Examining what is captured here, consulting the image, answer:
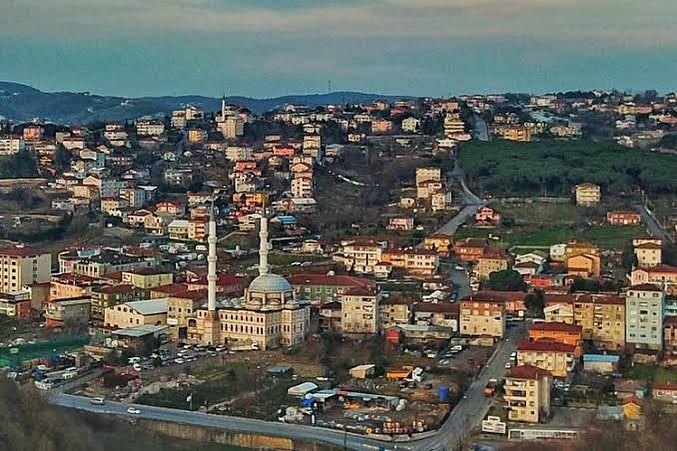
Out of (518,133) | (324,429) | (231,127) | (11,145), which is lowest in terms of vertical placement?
(324,429)

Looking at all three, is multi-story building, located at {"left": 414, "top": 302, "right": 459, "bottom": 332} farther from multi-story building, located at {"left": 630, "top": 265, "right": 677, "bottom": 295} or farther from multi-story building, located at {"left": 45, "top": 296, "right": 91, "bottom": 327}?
multi-story building, located at {"left": 45, "top": 296, "right": 91, "bottom": 327}

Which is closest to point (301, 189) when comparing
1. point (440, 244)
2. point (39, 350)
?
point (440, 244)

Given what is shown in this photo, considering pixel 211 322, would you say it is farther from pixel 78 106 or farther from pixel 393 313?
pixel 78 106

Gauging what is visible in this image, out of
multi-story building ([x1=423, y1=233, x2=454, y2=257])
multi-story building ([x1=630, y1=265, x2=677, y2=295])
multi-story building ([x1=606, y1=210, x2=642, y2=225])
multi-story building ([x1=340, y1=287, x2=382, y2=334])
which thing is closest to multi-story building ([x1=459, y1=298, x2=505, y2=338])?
multi-story building ([x1=340, y1=287, x2=382, y2=334])

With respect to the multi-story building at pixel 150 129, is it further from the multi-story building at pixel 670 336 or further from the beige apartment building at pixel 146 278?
the multi-story building at pixel 670 336

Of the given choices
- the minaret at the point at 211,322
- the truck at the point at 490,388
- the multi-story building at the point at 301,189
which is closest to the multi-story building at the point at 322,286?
the minaret at the point at 211,322

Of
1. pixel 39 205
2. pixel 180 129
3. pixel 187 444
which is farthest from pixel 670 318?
pixel 180 129
